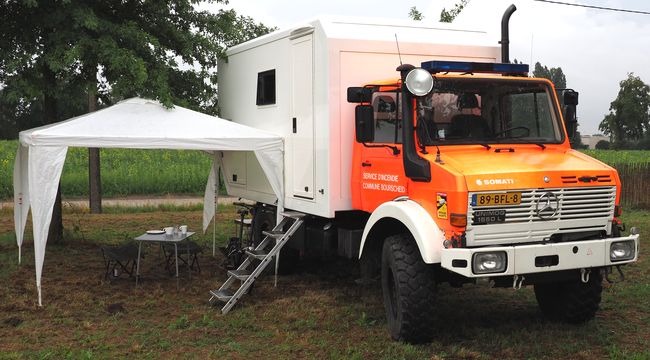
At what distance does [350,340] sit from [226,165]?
5542 mm

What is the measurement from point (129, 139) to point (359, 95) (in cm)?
315

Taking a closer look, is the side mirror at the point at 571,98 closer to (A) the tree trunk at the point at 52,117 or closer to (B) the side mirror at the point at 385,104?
(B) the side mirror at the point at 385,104

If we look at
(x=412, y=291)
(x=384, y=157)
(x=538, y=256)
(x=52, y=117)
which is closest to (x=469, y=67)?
(x=384, y=157)

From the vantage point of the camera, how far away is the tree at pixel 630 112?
201 feet

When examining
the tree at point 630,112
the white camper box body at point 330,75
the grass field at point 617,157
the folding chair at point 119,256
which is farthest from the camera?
the tree at point 630,112

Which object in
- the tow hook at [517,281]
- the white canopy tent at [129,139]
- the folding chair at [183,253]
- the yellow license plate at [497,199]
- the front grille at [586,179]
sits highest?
the white canopy tent at [129,139]

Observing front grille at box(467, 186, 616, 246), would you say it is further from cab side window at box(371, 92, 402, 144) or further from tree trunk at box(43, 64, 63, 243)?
tree trunk at box(43, 64, 63, 243)

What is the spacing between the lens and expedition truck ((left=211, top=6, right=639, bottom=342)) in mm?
5812

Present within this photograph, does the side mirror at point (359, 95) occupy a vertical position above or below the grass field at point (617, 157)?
above

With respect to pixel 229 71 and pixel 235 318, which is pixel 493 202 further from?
pixel 229 71

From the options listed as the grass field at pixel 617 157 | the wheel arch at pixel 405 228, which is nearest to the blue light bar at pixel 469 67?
the wheel arch at pixel 405 228

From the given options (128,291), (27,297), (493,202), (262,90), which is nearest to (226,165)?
(262,90)

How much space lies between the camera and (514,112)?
6.77 m

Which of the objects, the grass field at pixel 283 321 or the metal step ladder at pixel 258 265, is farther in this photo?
the metal step ladder at pixel 258 265
